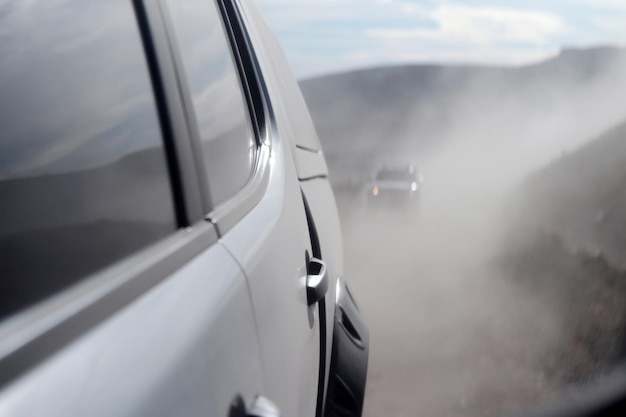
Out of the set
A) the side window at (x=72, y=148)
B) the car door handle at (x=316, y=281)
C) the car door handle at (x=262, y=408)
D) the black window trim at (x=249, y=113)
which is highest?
the side window at (x=72, y=148)

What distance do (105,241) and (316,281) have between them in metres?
1.47

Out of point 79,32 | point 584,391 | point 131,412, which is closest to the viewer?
point 131,412

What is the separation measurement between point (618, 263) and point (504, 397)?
5.72 m

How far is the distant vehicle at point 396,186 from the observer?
2416 centimetres

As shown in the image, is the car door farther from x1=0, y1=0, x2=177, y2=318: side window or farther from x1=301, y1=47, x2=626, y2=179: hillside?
x1=301, y1=47, x2=626, y2=179: hillside

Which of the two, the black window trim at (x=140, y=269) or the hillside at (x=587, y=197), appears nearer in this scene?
the black window trim at (x=140, y=269)

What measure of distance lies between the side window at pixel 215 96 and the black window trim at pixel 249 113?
0.03 meters

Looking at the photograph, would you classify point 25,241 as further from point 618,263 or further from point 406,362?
point 618,263

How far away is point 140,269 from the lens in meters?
1.63

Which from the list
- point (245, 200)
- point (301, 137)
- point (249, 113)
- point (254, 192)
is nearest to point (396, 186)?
point (301, 137)

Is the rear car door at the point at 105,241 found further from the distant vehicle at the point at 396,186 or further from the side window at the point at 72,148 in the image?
the distant vehicle at the point at 396,186

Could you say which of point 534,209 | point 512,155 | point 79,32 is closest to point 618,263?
point 534,209

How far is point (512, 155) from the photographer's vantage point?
3625cm

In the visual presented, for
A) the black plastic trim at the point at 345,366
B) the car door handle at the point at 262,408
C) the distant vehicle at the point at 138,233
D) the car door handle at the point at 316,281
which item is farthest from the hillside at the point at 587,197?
the car door handle at the point at 262,408
